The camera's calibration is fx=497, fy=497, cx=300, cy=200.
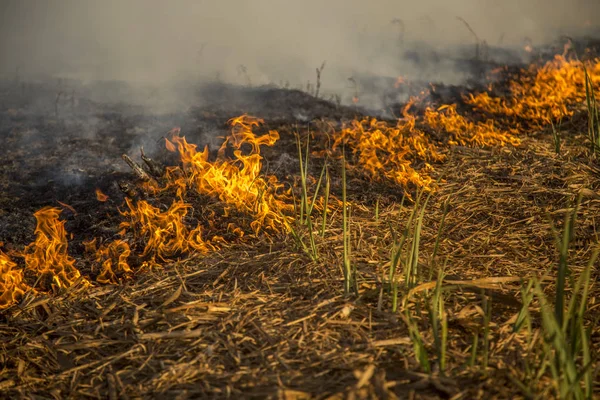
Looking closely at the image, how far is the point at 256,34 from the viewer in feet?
29.3

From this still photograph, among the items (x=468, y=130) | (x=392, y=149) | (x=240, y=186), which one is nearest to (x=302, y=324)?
(x=240, y=186)

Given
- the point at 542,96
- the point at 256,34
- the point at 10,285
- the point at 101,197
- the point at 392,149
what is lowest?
the point at 10,285

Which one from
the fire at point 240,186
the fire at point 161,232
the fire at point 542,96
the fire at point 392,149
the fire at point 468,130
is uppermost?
the fire at point 542,96

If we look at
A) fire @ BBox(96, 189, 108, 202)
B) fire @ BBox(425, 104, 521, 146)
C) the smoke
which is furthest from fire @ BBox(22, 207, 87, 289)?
the smoke

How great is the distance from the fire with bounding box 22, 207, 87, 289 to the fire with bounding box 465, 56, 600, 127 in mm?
4076

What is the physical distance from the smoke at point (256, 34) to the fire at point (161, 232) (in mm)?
4094

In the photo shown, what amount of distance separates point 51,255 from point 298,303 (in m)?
1.41

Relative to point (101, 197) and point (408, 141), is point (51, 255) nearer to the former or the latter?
point (101, 197)

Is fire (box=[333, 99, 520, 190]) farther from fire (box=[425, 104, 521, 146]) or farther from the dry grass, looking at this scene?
the dry grass

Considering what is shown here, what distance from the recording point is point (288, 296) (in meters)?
2.16

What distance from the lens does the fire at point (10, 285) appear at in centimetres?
234

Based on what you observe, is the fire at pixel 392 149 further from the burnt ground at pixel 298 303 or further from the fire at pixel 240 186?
the fire at pixel 240 186

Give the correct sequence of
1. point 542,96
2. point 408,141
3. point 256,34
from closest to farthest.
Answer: point 408,141 → point 542,96 → point 256,34

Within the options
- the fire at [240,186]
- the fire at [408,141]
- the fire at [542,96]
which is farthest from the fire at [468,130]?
the fire at [240,186]
